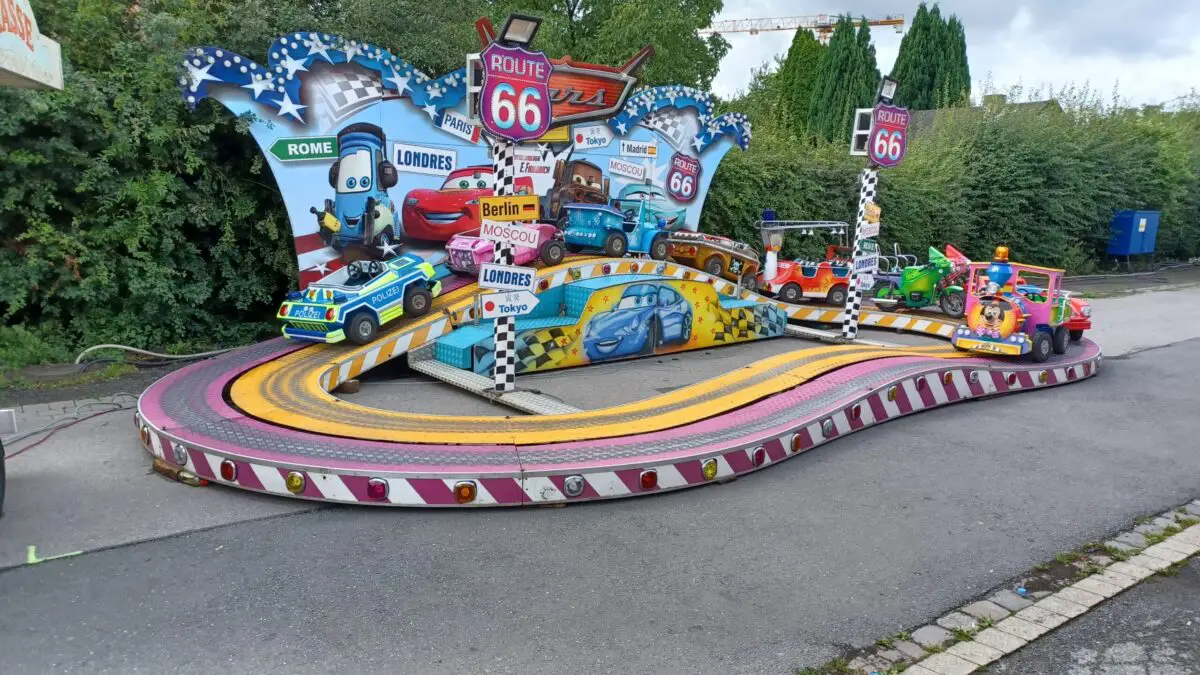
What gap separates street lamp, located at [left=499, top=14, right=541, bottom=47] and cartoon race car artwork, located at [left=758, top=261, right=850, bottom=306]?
9028 mm

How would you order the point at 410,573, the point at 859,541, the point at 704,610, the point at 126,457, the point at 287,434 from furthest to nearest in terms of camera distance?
the point at 126,457 → the point at 287,434 → the point at 859,541 → the point at 410,573 → the point at 704,610

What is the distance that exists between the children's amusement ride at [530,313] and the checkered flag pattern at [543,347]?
31 millimetres

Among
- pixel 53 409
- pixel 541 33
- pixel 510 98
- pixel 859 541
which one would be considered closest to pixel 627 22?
pixel 541 33

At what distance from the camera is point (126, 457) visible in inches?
274

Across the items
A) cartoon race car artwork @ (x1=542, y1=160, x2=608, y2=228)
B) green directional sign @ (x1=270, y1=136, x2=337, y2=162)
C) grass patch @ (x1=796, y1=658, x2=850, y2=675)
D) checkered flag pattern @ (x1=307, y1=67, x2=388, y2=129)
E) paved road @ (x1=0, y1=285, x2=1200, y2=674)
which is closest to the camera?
grass patch @ (x1=796, y1=658, x2=850, y2=675)

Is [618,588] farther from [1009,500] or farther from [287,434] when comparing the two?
[1009,500]

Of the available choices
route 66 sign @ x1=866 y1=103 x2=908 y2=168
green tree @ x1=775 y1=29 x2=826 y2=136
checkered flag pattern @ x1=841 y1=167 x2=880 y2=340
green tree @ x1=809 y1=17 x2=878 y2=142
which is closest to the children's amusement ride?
checkered flag pattern @ x1=841 y1=167 x2=880 y2=340

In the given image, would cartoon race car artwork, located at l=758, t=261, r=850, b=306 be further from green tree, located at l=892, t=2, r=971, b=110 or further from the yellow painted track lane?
green tree, located at l=892, t=2, r=971, b=110

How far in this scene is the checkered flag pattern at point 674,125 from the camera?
1605 cm

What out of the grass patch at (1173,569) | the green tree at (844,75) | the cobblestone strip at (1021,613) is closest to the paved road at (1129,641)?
the cobblestone strip at (1021,613)

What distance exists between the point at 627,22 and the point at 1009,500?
75.0 feet

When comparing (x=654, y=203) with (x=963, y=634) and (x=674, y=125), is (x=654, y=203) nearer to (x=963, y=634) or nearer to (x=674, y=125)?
(x=674, y=125)

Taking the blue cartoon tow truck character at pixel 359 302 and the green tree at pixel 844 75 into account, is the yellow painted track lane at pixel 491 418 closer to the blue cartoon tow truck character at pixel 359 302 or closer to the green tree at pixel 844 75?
the blue cartoon tow truck character at pixel 359 302

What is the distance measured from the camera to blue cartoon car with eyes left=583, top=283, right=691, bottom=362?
36.8ft
